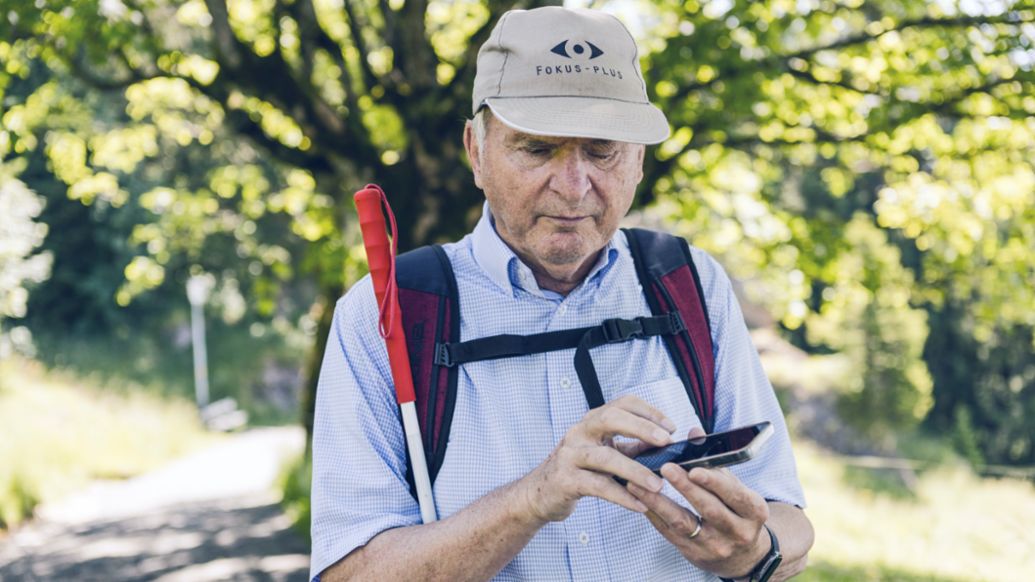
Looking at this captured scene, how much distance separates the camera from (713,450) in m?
1.60

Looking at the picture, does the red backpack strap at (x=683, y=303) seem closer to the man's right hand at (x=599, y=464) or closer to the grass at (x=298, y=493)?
the man's right hand at (x=599, y=464)

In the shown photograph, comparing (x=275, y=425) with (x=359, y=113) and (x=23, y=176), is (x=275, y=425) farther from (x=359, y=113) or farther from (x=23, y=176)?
(x=359, y=113)

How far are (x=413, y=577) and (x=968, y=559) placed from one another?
10.7 metres

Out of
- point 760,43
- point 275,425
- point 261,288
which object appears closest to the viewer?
point 760,43

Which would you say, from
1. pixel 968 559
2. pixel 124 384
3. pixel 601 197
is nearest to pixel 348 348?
pixel 601 197

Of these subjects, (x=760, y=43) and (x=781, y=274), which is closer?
(x=760, y=43)

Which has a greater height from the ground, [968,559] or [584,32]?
[584,32]

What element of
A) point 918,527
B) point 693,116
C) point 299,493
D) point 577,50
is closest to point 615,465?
point 577,50

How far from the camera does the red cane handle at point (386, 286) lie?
5.95 feet

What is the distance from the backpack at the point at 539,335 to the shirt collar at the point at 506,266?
0.08 metres

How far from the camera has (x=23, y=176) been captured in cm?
2314

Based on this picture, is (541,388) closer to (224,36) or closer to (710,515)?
(710,515)

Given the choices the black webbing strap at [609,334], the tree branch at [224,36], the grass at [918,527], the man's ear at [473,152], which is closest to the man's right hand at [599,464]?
the black webbing strap at [609,334]

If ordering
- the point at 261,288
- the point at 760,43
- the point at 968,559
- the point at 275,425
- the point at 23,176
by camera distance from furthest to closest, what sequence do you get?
the point at 275,425 → the point at 23,176 → the point at 968,559 → the point at 261,288 → the point at 760,43
